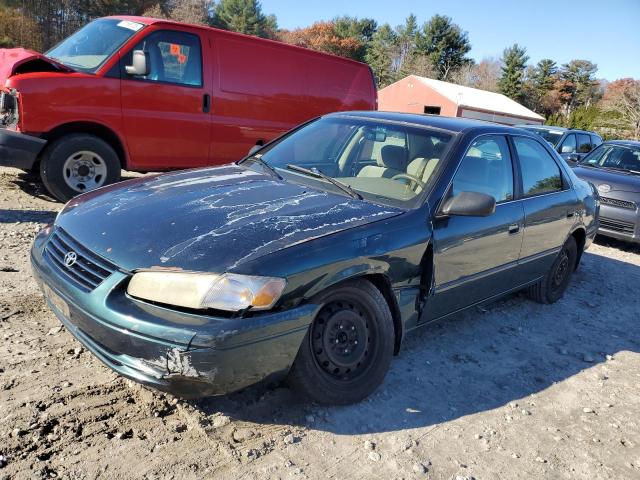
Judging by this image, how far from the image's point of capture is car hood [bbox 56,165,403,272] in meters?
2.48

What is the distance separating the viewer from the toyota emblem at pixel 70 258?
265 cm

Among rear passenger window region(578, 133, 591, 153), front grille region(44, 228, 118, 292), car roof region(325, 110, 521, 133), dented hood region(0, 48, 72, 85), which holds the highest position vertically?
dented hood region(0, 48, 72, 85)

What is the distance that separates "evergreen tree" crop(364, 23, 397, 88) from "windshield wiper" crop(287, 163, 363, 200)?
67.1m

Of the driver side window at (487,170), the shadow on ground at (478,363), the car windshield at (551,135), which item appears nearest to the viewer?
the shadow on ground at (478,363)

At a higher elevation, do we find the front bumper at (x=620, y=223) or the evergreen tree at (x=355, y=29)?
the evergreen tree at (x=355, y=29)

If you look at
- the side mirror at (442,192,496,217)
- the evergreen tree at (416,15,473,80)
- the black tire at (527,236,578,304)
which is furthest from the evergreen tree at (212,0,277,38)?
the side mirror at (442,192,496,217)

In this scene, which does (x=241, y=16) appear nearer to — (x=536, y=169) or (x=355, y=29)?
(x=355, y=29)

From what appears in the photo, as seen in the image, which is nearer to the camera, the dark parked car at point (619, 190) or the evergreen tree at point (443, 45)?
the dark parked car at point (619, 190)

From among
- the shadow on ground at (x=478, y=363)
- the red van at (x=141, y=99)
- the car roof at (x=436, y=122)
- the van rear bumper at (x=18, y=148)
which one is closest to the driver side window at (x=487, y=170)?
the car roof at (x=436, y=122)

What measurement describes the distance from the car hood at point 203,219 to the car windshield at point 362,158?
0.68 ft

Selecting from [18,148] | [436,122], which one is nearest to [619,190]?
[436,122]

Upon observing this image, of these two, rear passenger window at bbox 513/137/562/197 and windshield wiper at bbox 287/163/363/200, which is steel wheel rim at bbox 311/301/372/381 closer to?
windshield wiper at bbox 287/163/363/200

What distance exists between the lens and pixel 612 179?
7.95 m

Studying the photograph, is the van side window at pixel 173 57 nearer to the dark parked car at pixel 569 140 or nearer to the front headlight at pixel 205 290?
the front headlight at pixel 205 290
